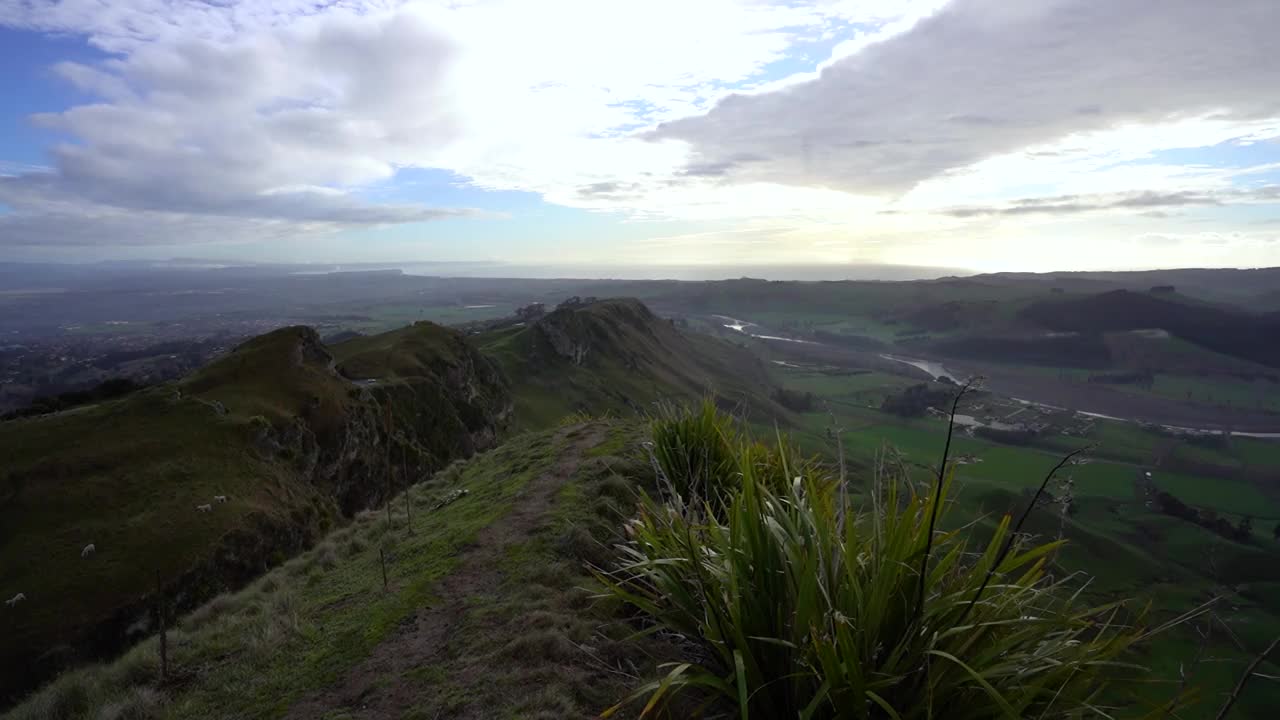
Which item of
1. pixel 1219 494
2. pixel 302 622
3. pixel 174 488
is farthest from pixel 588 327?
pixel 1219 494

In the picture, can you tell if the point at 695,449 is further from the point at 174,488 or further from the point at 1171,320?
the point at 1171,320

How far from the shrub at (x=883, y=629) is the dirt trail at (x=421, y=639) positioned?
304 cm

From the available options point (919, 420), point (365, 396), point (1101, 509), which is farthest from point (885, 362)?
point (365, 396)

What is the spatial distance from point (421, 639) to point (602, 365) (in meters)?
81.6

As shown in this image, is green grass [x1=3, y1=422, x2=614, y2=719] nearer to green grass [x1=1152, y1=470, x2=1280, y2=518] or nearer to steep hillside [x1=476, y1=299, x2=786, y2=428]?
steep hillside [x1=476, y1=299, x2=786, y2=428]

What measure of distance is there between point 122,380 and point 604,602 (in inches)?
1381

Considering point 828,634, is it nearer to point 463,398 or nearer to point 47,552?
point 47,552

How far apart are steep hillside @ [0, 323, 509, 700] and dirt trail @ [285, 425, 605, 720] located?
1.66 meters

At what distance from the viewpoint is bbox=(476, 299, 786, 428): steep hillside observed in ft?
230

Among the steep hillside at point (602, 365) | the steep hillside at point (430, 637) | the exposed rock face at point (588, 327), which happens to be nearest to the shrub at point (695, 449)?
the steep hillside at point (430, 637)

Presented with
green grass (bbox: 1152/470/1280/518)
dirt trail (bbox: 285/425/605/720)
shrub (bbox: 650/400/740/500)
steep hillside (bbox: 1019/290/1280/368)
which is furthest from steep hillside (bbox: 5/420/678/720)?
steep hillside (bbox: 1019/290/1280/368)

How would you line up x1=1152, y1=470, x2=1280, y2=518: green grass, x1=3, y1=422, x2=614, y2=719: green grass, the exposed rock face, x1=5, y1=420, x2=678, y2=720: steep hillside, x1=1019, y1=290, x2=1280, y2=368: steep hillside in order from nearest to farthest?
1. x1=5, y1=420, x2=678, y2=720: steep hillside
2. x1=3, y1=422, x2=614, y2=719: green grass
3. x1=1152, y1=470, x2=1280, y2=518: green grass
4. the exposed rock face
5. x1=1019, y1=290, x2=1280, y2=368: steep hillside

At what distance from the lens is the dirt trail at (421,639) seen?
5156 mm

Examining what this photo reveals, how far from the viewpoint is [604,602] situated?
5.91 metres
